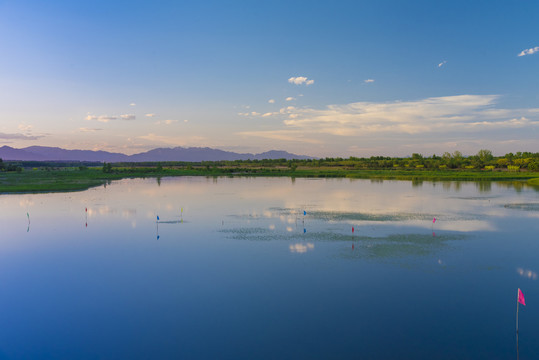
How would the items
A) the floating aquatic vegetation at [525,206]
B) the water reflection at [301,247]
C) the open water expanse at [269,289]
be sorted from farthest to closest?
the floating aquatic vegetation at [525,206], the water reflection at [301,247], the open water expanse at [269,289]

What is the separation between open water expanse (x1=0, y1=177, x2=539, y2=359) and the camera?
11141 millimetres

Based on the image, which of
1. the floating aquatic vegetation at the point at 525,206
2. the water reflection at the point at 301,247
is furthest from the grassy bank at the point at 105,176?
the water reflection at the point at 301,247

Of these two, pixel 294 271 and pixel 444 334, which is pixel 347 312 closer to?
pixel 444 334

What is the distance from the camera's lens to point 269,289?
15.4 metres

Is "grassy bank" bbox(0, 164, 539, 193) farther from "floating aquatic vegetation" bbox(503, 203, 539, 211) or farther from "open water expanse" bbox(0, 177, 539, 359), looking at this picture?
"floating aquatic vegetation" bbox(503, 203, 539, 211)

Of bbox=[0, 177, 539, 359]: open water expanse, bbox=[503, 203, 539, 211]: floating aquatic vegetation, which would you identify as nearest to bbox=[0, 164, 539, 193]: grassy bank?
bbox=[0, 177, 539, 359]: open water expanse

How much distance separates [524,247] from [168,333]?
70.3 feet

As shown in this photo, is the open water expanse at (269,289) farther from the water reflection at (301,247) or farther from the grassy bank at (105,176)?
the grassy bank at (105,176)

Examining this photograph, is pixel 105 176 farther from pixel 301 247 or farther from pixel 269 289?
pixel 269 289

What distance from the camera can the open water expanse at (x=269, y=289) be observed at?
36.6 ft

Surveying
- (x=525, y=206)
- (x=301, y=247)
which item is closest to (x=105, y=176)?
(x=301, y=247)

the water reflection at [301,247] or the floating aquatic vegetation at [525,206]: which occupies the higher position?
the floating aquatic vegetation at [525,206]

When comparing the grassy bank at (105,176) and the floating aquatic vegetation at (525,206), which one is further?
the grassy bank at (105,176)

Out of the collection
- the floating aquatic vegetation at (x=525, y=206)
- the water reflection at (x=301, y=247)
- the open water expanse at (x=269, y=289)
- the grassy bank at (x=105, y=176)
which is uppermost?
the grassy bank at (x=105, y=176)
